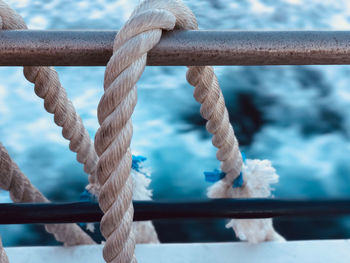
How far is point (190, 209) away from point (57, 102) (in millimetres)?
252

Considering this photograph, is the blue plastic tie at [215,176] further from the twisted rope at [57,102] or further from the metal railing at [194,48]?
the metal railing at [194,48]

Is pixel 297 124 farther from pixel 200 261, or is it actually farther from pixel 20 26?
pixel 20 26

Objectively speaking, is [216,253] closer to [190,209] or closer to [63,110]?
[190,209]

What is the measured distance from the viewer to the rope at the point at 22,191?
73 centimetres

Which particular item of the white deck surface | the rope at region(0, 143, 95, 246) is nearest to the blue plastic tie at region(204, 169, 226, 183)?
the white deck surface

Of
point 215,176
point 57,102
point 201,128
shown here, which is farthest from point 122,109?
point 201,128

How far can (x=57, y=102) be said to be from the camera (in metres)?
0.67

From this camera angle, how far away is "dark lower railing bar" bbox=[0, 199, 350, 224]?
664 mm

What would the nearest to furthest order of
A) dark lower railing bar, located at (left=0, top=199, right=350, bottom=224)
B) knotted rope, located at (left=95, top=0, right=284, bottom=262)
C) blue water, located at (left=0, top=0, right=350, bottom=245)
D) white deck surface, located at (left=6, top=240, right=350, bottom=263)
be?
knotted rope, located at (left=95, top=0, right=284, bottom=262), dark lower railing bar, located at (left=0, top=199, right=350, bottom=224), white deck surface, located at (left=6, top=240, right=350, bottom=263), blue water, located at (left=0, top=0, right=350, bottom=245)

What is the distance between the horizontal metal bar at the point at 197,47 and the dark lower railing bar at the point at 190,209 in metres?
0.30

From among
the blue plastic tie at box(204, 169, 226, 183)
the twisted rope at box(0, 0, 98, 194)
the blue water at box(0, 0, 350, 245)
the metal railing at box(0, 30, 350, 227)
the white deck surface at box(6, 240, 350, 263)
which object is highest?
the metal railing at box(0, 30, 350, 227)

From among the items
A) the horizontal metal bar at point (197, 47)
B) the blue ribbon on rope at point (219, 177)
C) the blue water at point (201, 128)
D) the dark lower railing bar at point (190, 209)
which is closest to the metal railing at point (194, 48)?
the horizontal metal bar at point (197, 47)

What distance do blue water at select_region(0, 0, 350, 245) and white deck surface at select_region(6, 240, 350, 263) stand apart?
3.76 ft

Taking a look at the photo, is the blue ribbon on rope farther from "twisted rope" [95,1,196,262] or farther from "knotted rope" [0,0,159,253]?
"twisted rope" [95,1,196,262]
